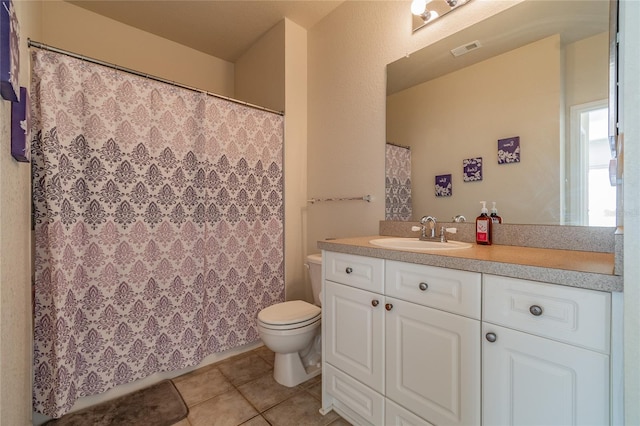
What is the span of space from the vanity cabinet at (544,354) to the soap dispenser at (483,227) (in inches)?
21.0

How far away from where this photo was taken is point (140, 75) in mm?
1616

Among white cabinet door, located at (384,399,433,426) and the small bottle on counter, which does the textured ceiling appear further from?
white cabinet door, located at (384,399,433,426)

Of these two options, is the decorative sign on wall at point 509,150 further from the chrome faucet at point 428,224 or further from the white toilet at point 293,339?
the white toilet at point 293,339

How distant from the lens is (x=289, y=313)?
68.0 inches

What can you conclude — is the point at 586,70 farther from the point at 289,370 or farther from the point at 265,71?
the point at 265,71

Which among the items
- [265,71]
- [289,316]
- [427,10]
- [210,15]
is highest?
[210,15]

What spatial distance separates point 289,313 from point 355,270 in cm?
68

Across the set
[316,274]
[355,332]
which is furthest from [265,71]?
[355,332]

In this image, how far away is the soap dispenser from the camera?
1327 mm

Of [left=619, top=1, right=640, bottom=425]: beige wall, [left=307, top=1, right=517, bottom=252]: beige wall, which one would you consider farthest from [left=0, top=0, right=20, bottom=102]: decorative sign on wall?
[left=307, top=1, right=517, bottom=252]: beige wall

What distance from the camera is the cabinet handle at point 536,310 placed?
772 millimetres

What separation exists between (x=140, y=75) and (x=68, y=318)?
1.39 m

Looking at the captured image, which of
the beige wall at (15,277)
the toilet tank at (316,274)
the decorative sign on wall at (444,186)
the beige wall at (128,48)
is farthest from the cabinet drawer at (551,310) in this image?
the beige wall at (128,48)

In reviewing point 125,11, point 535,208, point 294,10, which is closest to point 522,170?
point 535,208
